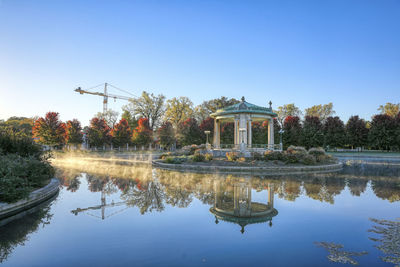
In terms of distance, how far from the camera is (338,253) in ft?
14.2

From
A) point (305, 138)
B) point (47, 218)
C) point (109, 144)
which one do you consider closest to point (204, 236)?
point (47, 218)

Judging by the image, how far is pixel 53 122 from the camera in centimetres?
4638

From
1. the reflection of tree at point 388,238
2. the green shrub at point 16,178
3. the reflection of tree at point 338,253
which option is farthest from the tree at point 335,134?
the green shrub at point 16,178

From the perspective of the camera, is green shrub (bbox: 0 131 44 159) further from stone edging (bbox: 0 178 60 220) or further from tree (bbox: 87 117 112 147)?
tree (bbox: 87 117 112 147)

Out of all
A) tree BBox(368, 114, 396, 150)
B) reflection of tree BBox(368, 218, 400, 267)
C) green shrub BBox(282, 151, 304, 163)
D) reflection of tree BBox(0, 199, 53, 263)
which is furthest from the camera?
tree BBox(368, 114, 396, 150)

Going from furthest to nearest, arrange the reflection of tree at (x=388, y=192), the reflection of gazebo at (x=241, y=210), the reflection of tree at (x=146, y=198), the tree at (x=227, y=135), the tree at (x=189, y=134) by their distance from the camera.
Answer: the tree at (x=189, y=134), the tree at (x=227, y=135), the reflection of tree at (x=388, y=192), the reflection of tree at (x=146, y=198), the reflection of gazebo at (x=241, y=210)

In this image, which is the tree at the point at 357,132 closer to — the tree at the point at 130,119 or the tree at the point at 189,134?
the tree at the point at 189,134

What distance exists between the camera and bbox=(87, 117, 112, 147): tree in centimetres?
4631

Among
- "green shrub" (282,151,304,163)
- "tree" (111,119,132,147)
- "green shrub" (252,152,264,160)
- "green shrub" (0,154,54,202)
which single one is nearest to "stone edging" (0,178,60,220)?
"green shrub" (0,154,54,202)

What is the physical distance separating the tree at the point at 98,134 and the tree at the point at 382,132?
49279mm

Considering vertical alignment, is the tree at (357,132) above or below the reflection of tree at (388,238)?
above

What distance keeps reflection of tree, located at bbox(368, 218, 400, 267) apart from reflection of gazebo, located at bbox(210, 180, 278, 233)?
89.3 inches

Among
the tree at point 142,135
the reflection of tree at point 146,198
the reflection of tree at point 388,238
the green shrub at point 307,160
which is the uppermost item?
the tree at point 142,135

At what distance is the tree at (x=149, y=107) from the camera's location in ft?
195
